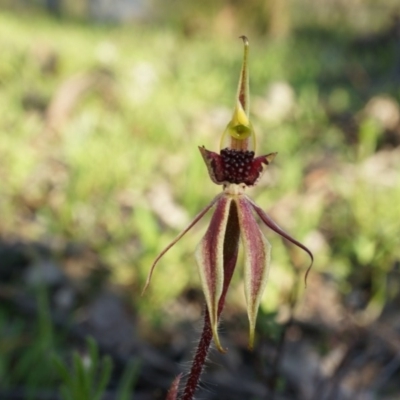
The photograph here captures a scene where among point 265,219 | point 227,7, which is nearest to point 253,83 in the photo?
point 265,219

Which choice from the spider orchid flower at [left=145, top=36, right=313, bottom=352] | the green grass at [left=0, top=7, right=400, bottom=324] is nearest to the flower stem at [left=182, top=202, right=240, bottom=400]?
the spider orchid flower at [left=145, top=36, right=313, bottom=352]

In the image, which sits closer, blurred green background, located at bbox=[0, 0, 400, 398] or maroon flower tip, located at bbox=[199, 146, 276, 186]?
maroon flower tip, located at bbox=[199, 146, 276, 186]

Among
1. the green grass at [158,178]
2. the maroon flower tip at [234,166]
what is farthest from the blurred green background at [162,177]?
the maroon flower tip at [234,166]

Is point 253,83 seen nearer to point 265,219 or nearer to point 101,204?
point 101,204

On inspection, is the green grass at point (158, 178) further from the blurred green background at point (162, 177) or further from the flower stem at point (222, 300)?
the flower stem at point (222, 300)

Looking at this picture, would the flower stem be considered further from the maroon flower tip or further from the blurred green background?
the blurred green background

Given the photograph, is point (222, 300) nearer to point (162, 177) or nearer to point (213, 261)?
point (213, 261)

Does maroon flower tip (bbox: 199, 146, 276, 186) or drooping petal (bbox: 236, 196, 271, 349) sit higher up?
maroon flower tip (bbox: 199, 146, 276, 186)
